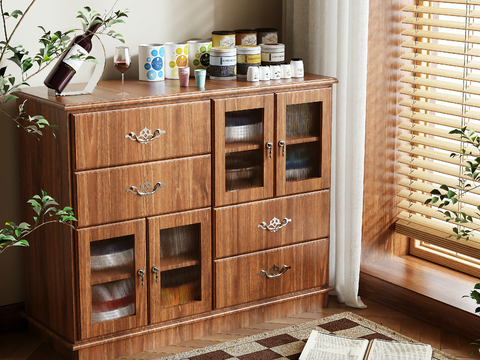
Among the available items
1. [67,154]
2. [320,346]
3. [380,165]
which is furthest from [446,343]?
[67,154]

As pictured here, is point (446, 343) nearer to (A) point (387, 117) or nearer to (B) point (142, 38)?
(A) point (387, 117)

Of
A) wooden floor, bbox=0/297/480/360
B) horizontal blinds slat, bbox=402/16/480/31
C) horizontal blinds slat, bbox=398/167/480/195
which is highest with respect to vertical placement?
horizontal blinds slat, bbox=402/16/480/31

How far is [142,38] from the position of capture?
290 cm

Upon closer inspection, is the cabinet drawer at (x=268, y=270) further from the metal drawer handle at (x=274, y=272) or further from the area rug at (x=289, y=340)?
the area rug at (x=289, y=340)

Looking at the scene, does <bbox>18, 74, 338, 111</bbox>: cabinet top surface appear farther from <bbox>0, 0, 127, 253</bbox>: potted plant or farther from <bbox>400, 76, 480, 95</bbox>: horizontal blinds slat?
<bbox>400, 76, 480, 95</bbox>: horizontal blinds slat

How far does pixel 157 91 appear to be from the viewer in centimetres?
255

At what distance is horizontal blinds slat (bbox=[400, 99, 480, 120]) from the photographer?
289cm

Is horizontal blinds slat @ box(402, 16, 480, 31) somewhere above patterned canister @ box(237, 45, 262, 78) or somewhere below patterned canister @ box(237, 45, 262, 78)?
above

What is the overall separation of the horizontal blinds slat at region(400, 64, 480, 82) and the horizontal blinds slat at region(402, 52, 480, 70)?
4 cm

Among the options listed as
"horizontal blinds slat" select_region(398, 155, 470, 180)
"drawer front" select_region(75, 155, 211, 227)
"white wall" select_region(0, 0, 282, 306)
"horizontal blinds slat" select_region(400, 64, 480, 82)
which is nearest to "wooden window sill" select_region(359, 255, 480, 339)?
Result: "horizontal blinds slat" select_region(398, 155, 470, 180)

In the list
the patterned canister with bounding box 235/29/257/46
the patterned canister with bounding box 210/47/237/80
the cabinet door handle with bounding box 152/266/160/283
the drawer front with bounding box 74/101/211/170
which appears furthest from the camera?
the patterned canister with bounding box 235/29/257/46

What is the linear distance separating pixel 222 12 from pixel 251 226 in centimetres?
104

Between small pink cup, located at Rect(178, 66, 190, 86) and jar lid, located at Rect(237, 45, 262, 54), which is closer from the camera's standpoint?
small pink cup, located at Rect(178, 66, 190, 86)

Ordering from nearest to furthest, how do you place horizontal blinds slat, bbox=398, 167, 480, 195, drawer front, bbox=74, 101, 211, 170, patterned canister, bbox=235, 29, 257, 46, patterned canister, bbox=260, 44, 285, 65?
drawer front, bbox=74, 101, 211, 170 < patterned canister, bbox=260, 44, 285, 65 < patterned canister, bbox=235, 29, 257, 46 < horizontal blinds slat, bbox=398, 167, 480, 195
